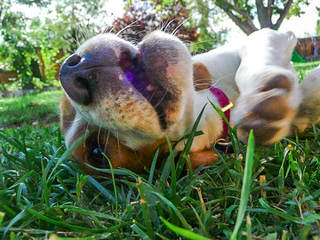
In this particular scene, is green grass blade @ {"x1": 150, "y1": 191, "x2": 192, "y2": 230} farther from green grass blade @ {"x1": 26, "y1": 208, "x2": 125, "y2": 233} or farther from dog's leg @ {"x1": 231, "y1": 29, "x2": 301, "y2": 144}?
dog's leg @ {"x1": 231, "y1": 29, "x2": 301, "y2": 144}

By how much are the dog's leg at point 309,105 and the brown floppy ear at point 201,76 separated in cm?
70

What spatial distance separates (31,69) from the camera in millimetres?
18328

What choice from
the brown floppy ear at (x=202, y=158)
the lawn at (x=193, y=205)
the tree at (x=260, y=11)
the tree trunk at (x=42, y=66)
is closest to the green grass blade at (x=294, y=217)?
the lawn at (x=193, y=205)

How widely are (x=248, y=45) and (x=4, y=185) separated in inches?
75.7

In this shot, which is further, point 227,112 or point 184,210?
point 227,112

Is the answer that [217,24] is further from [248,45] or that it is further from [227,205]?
[227,205]

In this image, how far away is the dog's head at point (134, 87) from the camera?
174 cm

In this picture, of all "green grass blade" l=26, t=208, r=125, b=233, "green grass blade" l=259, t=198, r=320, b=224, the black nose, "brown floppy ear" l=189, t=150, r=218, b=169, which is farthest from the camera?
"brown floppy ear" l=189, t=150, r=218, b=169

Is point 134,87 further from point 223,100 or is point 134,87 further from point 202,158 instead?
point 223,100

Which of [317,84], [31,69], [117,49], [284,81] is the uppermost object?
[117,49]

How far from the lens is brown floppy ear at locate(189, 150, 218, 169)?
192cm

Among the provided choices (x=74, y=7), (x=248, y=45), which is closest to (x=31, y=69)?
(x=74, y=7)

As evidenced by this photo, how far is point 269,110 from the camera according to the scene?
1551mm

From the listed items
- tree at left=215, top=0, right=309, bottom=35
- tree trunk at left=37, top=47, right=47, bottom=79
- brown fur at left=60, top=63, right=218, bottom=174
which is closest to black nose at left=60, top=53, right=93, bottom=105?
brown fur at left=60, top=63, right=218, bottom=174
